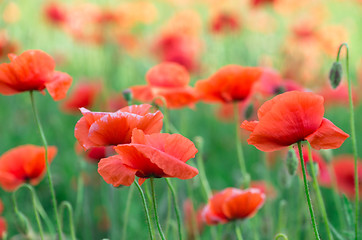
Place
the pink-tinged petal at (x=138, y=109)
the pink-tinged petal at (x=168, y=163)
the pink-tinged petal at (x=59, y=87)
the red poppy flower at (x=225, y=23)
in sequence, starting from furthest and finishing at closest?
1. the red poppy flower at (x=225, y=23)
2. the pink-tinged petal at (x=59, y=87)
3. the pink-tinged petal at (x=138, y=109)
4. the pink-tinged petal at (x=168, y=163)

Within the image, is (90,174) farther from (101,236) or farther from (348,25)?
(348,25)

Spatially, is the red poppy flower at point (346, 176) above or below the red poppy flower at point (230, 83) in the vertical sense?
below

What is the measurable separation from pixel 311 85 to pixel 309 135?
2.41 meters

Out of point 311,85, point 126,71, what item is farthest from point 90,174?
point 126,71

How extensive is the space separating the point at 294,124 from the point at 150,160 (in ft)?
0.71

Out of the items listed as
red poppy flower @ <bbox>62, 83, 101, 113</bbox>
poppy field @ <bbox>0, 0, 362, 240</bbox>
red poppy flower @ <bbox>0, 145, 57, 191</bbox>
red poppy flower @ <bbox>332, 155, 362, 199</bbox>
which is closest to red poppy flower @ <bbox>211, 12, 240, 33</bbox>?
poppy field @ <bbox>0, 0, 362, 240</bbox>

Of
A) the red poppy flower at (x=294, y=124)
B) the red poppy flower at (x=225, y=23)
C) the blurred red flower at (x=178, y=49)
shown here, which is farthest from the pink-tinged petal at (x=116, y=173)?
the red poppy flower at (x=225, y=23)

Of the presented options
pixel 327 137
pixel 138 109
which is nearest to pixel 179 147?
pixel 138 109

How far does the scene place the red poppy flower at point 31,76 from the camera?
865mm

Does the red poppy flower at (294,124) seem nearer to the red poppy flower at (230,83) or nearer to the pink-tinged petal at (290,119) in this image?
the pink-tinged petal at (290,119)

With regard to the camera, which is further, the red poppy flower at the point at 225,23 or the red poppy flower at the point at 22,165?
the red poppy flower at the point at 225,23

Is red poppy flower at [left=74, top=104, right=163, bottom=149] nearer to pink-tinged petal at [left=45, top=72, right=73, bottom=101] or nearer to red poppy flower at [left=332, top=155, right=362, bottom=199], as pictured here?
pink-tinged petal at [left=45, top=72, right=73, bottom=101]

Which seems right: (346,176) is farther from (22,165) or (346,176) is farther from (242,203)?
(22,165)

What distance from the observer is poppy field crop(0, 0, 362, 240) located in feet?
2.34
